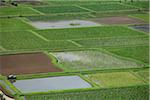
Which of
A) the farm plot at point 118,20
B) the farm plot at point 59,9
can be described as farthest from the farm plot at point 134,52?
the farm plot at point 59,9

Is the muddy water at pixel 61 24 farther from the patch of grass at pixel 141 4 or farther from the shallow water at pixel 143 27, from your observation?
the patch of grass at pixel 141 4

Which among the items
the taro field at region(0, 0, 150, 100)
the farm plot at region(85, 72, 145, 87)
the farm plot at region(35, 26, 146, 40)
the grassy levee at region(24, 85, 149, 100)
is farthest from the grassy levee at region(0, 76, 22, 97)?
the farm plot at region(35, 26, 146, 40)

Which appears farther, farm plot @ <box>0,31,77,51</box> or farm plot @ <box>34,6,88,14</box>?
farm plot @ <box>34,6,88,14</box>

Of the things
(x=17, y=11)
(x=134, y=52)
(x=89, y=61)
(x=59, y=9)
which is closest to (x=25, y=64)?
(x=89, y=61)

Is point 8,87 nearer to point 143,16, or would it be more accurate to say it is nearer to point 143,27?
point 143,27

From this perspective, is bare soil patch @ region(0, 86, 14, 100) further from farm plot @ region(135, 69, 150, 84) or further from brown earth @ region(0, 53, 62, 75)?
farm plot @ region(135, 69, 150, 84)

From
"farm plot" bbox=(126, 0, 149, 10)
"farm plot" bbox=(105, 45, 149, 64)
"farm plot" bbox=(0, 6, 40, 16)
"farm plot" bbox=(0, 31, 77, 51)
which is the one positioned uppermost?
"farm plot" bbox=(0, 6, 40, 16)

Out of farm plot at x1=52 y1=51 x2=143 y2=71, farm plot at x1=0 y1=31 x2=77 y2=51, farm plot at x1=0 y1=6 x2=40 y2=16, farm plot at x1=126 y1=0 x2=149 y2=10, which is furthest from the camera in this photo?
farm plot at x1=126 y1=0 x2=149 y2=10
